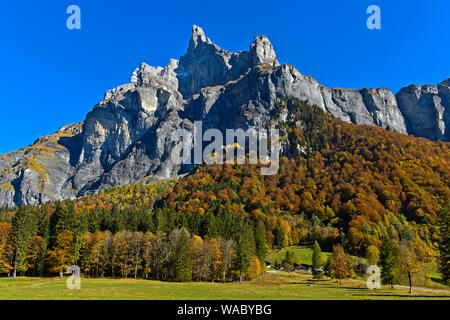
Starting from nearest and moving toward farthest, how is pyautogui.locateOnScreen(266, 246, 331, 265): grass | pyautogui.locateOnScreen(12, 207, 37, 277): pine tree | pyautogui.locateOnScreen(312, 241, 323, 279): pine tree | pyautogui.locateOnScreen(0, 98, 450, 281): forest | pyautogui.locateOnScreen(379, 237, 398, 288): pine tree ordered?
pyautogui.locateOnScreen(379, 237, 398, 288): pine tree, pyautogui.locateOnScreen(0, 98, 450, 281): forest, pyautogui.locateOnScreen(12, 207, 37, 277): pine tree, pyautogui.locateOnScreen(312, 241, 323, 279): pine tree, pyautogui.locateOnScreen(266, 246, 331, 265): grass

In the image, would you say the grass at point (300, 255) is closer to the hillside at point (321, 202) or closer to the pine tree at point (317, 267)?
the hillside at point (321, 202)

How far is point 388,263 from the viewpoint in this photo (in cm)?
6134

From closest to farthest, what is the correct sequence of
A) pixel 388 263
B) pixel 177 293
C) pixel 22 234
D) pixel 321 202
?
pixel 177 293
pixel 388 263
pixel 22 234
pixel 321 202

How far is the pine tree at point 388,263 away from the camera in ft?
193

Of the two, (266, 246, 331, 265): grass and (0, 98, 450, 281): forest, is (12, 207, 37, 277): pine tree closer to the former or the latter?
(0, 98, 450, 281): forest

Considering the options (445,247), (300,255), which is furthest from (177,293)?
(300,255)

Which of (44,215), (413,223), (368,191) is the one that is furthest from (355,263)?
(44,215)

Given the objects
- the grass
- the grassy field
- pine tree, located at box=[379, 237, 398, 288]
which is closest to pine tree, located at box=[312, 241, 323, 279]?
pine tree, located at box=[379, 237, 398, 288]

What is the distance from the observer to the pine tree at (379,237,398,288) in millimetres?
58906

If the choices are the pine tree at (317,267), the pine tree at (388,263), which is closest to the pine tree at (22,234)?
the pine tree at (317,267)

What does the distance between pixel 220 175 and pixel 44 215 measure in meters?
126

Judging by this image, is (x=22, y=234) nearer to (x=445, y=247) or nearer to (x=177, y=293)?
(x=177, y=293)

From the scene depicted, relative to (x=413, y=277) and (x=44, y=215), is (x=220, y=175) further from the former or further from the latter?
(x=413, y=277)
